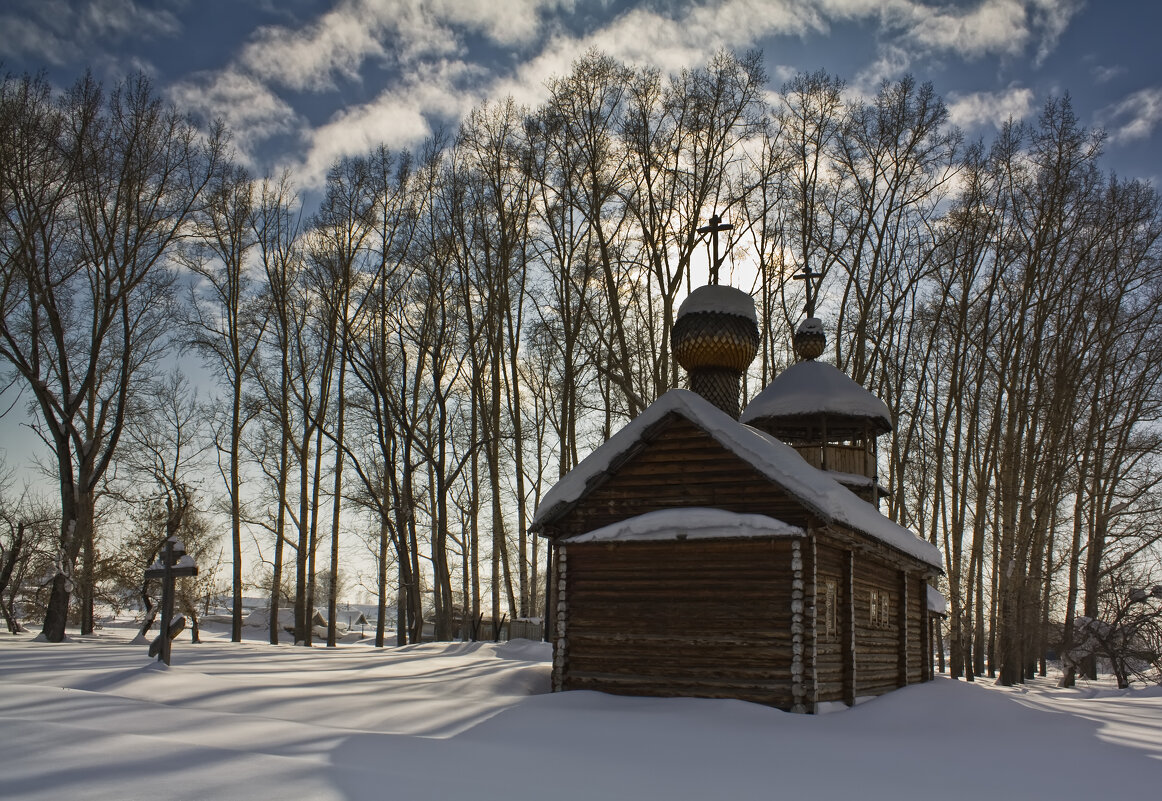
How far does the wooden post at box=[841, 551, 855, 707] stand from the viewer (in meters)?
14.9

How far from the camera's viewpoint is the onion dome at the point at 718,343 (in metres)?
18.3

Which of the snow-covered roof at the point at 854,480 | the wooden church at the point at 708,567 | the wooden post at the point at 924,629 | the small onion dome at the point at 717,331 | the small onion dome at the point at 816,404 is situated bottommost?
the wooden post at the point at 924,629

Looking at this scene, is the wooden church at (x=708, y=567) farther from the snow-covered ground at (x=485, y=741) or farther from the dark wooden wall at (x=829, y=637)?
the snow-covered ground at (x=485, y=741)

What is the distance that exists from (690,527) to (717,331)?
5.62 metres

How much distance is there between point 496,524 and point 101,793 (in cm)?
2035

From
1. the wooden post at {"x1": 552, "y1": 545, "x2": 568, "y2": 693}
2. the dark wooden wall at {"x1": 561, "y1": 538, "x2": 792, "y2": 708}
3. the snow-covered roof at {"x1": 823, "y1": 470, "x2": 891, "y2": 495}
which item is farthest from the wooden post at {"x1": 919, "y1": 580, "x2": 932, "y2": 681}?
the wooden post at {"x1": 552, "y1": 545, "x2": 568, "y2": 693}

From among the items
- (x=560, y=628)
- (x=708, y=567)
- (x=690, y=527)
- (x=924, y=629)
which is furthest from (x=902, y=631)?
(x=560, y=628)

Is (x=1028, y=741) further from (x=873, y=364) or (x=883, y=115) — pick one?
(x=883, y=115)

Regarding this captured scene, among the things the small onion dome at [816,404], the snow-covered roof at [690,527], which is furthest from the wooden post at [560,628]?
the small onion dome at [816,404]

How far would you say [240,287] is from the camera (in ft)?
92.7

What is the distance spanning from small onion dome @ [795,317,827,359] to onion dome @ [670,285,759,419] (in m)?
4.86

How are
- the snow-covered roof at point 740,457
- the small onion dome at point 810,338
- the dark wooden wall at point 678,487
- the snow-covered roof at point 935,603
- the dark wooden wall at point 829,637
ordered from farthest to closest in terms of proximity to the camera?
the snow-covered roof at point 935,603
the small onion dome at point 810,338
the dark wooden wall at point 678,487
the dark wooden wall at point 829,637
the snow-covered roof at point 740,457

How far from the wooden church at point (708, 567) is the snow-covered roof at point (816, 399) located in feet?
13.8

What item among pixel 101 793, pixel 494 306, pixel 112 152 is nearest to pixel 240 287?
pixel 112 152
